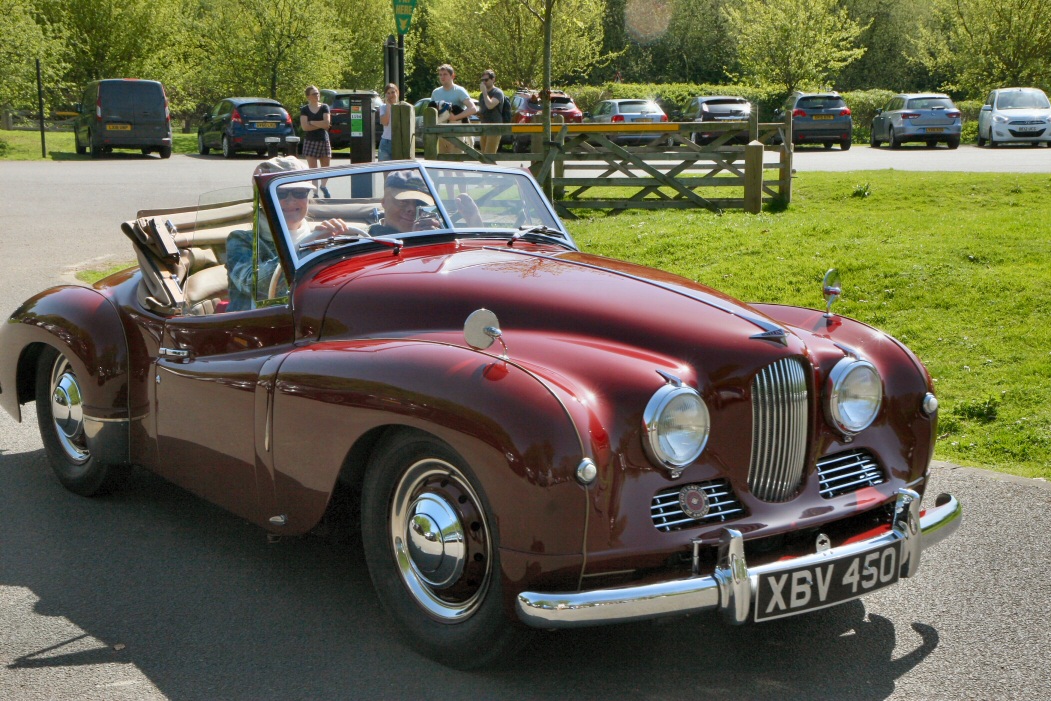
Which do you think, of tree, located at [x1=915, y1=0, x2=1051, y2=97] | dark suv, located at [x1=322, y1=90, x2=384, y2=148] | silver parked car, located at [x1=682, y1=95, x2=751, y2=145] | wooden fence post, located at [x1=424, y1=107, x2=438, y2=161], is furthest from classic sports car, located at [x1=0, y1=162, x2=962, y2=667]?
tree, located at [x1=915, y1=0, x2=1051, y2=97]

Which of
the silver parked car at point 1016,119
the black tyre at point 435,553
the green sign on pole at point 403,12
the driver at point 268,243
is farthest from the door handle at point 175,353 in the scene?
the silver parked car at point 1016,119

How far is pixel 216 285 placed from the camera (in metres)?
5.30

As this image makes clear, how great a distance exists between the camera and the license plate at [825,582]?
10.6ft

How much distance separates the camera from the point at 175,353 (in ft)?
15.5

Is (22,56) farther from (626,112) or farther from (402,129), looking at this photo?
(402,129)

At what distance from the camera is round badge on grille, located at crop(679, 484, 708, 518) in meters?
3.36

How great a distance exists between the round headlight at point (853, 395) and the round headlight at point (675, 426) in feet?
1.97

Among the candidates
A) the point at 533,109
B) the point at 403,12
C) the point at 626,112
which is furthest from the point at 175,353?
the point at 626,112

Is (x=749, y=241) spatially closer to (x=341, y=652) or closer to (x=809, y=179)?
(x=809, y=179)

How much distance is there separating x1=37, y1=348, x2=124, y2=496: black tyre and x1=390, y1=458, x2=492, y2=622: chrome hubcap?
2.14 meters

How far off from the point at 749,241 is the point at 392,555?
7874 millimetres

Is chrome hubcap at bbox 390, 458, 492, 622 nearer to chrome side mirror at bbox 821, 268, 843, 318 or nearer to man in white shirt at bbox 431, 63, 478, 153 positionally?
chrome side mirror at bbox 821, 268, 843, 318

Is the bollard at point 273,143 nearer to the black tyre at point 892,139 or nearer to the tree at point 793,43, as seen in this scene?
the black tyre at point 892,139

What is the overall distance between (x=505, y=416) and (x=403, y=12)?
11343 millimetres
